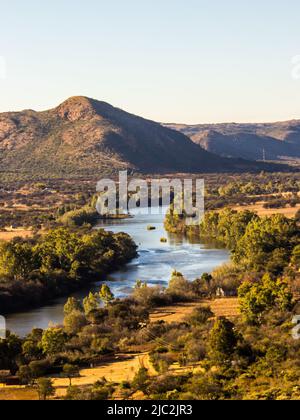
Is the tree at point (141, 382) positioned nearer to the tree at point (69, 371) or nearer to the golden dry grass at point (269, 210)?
the tree at point (69, 371)

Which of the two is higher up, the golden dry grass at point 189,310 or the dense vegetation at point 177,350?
the dense vegetation at point 177,350

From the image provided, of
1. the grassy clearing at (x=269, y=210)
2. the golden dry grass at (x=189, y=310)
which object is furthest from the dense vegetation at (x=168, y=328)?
the grassy clearing at (x=269, y=210)

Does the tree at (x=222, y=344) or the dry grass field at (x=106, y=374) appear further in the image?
the tree at (x=222, y=344)

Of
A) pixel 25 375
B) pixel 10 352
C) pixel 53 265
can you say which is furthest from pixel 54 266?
pixel 25 375

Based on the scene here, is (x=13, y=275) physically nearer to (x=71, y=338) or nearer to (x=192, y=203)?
(x=71, y=338)

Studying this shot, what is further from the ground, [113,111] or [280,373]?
[113,111]

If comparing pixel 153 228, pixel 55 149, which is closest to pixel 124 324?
pixel 153 228
